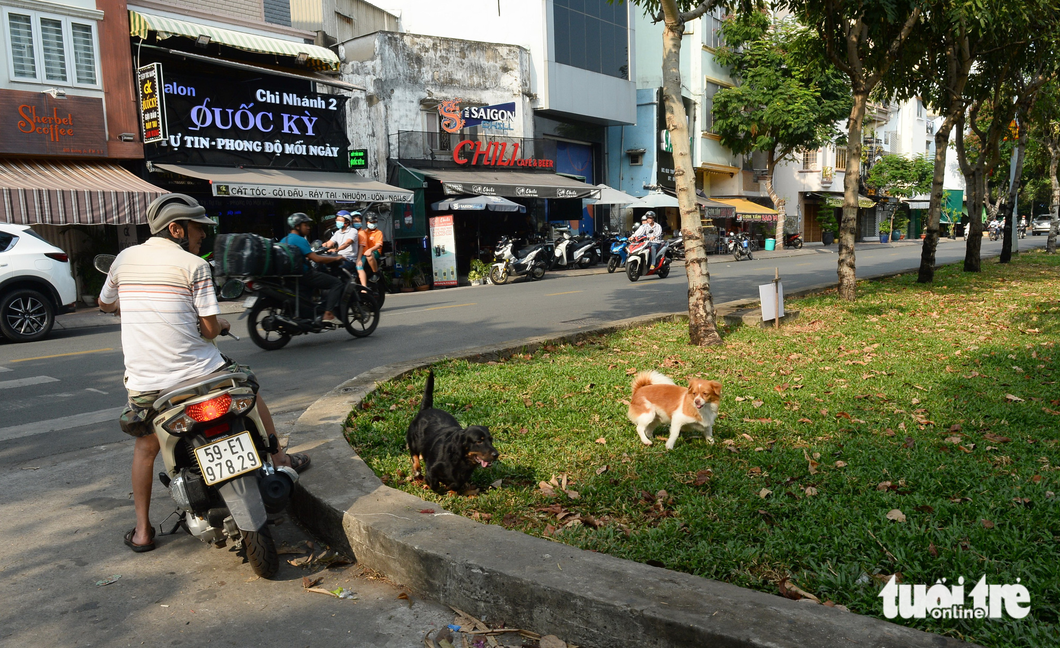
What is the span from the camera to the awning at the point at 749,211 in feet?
124

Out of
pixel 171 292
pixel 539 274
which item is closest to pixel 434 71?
pixel 539 274

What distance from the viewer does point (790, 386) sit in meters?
6.28

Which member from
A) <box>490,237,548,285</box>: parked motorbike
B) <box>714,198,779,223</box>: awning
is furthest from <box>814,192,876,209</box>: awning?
<box>490,237,548,285</box>: parked motorbike

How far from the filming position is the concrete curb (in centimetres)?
243

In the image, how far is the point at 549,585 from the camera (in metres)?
2.78

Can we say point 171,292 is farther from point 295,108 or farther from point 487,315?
point 295,108

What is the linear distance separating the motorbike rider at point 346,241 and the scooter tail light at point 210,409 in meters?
10.4

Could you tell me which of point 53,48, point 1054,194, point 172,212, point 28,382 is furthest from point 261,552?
point 1054,194

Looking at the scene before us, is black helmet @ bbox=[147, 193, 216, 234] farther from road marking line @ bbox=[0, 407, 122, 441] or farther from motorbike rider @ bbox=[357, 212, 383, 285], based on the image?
motorbike rider @ bbox=[357, 212, 383, 285]

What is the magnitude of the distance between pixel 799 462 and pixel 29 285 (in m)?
11.1

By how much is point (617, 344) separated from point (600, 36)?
24.8m

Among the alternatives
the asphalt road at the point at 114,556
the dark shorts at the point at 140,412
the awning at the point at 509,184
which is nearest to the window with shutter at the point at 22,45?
the asphalt road at the point at 114,556

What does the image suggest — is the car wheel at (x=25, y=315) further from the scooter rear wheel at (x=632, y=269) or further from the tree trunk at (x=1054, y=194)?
the tree trunk at (x=1054, y=194)

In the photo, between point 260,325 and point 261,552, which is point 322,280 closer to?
point 260,325
